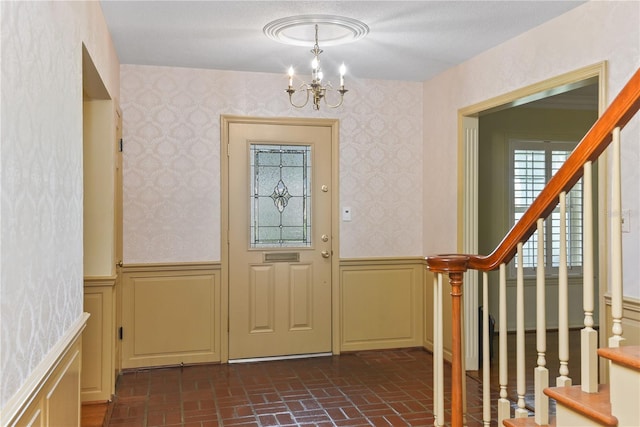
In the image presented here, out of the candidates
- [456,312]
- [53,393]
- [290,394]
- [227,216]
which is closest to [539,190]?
[227,216]

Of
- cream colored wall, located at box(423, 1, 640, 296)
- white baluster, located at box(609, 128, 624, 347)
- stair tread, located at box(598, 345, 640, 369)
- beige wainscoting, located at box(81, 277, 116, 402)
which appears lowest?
beige wainscoting, located at box(81, 277, 116, 402)

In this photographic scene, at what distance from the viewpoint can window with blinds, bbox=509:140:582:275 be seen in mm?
6156

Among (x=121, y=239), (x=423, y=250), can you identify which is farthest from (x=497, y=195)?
(x=121, y=239)

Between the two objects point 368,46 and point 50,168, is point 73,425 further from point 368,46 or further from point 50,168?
point 368,46

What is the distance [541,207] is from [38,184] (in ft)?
5.68

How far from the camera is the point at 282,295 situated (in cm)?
511

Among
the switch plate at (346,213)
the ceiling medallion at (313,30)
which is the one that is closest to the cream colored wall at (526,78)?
the switch plate at (346,213)

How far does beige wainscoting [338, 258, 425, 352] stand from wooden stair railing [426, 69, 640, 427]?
270 cm

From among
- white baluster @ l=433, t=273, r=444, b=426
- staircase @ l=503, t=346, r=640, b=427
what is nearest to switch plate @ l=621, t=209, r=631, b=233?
white baluster @ l=433, t=273, r=444, b=426

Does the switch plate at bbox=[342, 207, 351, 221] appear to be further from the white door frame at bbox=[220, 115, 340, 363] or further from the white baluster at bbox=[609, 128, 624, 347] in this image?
the white baluster at bbox=[609, 128, 624, 347]

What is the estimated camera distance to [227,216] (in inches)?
196

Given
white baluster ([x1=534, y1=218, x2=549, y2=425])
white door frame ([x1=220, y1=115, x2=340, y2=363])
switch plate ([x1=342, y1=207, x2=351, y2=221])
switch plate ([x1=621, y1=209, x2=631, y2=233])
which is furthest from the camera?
switch plate ([x1=342, y1=207, x2=351, y2=221])

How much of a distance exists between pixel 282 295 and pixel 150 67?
227 centimetres

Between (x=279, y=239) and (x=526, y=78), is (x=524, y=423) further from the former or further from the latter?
(x=279, y=239)
